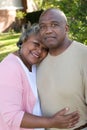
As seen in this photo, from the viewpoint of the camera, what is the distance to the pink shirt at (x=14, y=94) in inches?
105

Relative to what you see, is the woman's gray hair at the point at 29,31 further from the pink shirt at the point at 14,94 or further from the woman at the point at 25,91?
the pink shirt at the point at 14,94

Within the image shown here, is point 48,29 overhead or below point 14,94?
overhead

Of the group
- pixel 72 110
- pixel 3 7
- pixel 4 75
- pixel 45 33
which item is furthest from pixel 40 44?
pixel 3 7

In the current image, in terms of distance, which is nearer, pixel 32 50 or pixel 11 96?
pixel 11 96

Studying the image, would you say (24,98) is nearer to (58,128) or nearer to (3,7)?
(58,128)

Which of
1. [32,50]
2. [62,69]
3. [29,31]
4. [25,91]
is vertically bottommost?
[25,91]

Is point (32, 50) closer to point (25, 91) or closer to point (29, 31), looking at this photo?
point (29, 31)

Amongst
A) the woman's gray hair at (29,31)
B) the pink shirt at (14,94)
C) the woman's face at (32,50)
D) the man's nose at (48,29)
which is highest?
the man's nose at (48,29)

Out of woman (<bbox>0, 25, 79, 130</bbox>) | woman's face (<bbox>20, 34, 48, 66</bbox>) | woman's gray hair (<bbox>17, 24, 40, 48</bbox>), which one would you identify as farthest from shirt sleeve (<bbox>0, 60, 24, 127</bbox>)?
woman's gray hair (<bbox>17, 24, 40, 48</bbox>)

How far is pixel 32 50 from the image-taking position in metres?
2.84

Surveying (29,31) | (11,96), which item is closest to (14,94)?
(11,96)

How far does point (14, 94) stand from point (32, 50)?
0.40 m

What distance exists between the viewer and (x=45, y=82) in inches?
111

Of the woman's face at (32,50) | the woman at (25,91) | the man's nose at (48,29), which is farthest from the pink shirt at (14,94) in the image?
the man's nose at (48,29)
